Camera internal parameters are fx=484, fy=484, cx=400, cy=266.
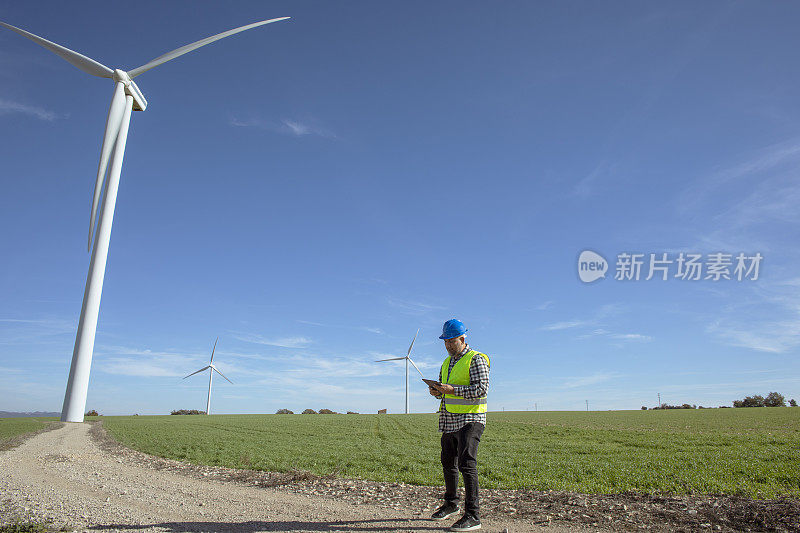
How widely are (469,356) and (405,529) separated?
309 centimetres

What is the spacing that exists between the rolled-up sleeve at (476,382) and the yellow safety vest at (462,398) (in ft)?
0.27

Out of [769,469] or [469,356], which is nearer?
[469,356]

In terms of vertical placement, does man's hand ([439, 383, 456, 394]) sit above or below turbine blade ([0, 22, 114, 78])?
below

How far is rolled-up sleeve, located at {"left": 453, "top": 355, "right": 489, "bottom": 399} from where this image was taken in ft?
26.5

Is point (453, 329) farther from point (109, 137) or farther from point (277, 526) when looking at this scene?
point (109, 137)

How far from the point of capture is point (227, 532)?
8047mm

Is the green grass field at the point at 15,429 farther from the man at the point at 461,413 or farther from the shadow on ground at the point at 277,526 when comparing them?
the man at the point at 461,413

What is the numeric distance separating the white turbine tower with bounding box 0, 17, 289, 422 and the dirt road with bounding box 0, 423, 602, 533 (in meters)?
20.2

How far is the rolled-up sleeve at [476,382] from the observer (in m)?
8.09

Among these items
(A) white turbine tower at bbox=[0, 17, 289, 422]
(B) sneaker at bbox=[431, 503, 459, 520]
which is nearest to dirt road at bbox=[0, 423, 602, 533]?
(B) sneaker at bbox=[431, 503, 459, 520]

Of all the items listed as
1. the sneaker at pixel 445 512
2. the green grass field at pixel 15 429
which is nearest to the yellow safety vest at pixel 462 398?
the sneaker at pixel 445 512

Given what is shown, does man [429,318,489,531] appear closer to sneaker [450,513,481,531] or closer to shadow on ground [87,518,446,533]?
sneaker [450,513,481,531]

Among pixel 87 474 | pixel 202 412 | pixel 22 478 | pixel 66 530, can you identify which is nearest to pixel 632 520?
pixel 66 530

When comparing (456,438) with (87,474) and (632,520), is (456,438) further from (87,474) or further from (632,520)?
(87,474)
